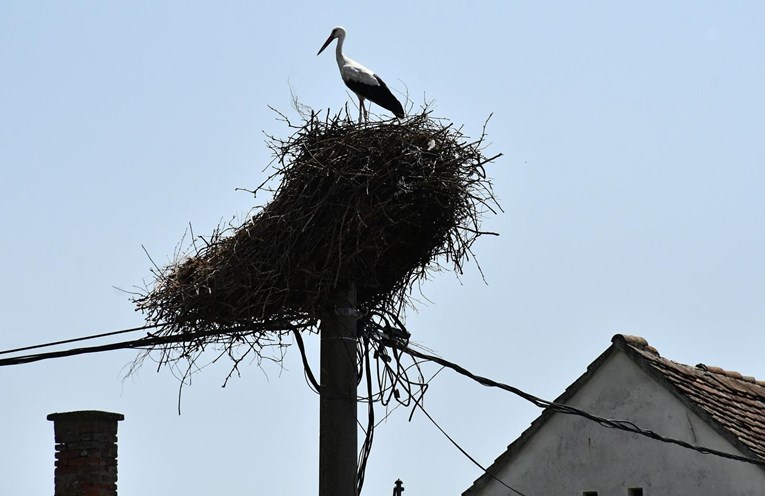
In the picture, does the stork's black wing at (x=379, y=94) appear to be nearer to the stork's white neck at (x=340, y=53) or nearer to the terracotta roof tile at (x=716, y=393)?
the stork's white neck at (x=340, y=53)

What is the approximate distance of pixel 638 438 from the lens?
44.6 ft

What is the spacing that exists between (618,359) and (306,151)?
16.6 ft

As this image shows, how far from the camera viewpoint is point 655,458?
13469 mm

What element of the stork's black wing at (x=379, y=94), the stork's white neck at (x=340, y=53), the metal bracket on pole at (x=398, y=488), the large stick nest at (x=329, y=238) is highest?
the stork's white neck at (x=340, y=53)

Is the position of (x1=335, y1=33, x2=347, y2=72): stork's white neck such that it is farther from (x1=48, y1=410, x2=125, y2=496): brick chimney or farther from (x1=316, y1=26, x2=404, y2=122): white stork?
(x1=48, y1=410, x2=125, y2=496): brick chimney

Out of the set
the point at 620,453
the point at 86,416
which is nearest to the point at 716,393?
the point at 620,453

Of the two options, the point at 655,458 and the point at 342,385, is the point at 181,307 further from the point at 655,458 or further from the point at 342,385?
the point at 655,458

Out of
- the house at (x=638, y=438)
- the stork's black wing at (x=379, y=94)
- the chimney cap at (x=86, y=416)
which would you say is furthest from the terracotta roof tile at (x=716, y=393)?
the chimney cap at (x=86, y=416)

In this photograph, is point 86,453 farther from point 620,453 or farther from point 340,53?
point 620,453

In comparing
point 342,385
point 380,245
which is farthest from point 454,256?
point 342,385

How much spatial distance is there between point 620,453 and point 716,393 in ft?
3.20

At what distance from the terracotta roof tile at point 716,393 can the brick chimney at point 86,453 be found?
521 centimetres

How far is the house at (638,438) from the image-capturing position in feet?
42.7

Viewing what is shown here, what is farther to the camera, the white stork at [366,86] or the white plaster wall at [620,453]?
the white plaster wall at [620,453]
